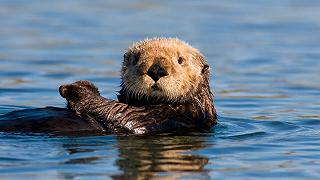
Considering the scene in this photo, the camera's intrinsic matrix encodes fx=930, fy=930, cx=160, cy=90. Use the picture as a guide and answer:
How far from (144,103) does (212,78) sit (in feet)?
14.1

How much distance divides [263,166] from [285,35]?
8.96 metres

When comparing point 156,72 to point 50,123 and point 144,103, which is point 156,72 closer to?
point 144,103

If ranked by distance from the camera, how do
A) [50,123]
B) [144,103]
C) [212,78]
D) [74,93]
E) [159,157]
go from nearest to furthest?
[159,157]
[50,123]
[74,93]
[144,103]
[212,78]

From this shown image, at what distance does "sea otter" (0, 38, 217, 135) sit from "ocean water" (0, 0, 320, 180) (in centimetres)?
17

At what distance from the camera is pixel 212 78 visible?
504 inches

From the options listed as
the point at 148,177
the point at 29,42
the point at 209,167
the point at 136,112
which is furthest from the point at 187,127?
the point at 29,42

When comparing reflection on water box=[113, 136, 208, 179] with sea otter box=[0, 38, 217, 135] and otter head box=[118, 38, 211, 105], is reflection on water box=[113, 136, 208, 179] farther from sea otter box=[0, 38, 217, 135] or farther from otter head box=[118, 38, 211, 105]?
otter head box=[118, 38, 211, 105]

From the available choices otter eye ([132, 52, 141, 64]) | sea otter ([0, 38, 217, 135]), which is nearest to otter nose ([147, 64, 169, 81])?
sea otter ([0, 38, 217, 135])

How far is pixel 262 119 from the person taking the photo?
386 inches

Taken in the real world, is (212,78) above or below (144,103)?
above

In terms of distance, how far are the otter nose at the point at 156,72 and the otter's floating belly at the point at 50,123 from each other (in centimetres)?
65

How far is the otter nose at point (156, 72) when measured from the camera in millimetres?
8172

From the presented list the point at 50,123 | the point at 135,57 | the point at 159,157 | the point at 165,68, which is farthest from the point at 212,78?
the point at 159,157

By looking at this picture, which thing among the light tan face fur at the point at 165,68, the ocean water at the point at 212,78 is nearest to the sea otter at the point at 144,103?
the light tan face fur at the point at 165,68
